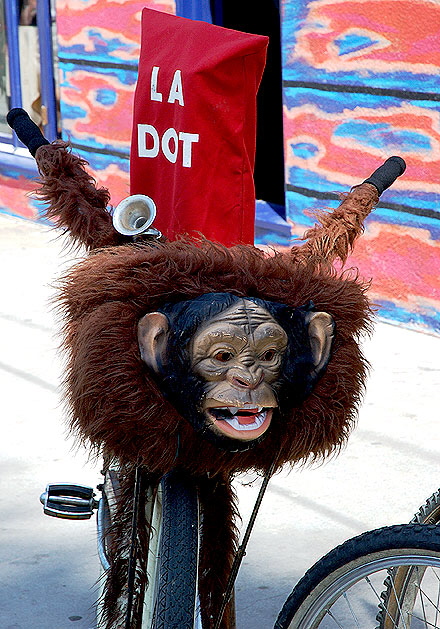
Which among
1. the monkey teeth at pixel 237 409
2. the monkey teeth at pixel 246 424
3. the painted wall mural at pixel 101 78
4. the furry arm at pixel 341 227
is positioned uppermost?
the painted wall mural at pixel 101 78

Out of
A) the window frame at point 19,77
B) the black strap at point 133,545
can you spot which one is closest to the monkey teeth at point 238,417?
the black strap at point 133,545

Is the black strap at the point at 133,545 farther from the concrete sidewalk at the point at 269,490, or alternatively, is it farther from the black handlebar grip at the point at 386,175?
the black handlebar grip at the point at 386,175

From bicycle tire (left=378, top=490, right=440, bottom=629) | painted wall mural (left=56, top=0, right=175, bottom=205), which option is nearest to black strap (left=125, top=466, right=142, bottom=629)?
bicycle tire (left=378, top=490, right=440, bottom=629)

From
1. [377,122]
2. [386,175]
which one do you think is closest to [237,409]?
[386,175]

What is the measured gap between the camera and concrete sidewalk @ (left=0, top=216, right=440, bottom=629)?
8.84ft

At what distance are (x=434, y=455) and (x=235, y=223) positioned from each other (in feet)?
6.09

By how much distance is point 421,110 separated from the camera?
15.2ft

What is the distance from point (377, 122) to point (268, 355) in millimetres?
3459

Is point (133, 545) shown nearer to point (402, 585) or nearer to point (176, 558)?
point (176, 558)

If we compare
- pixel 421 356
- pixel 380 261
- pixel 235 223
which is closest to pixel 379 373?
pixel 421 356

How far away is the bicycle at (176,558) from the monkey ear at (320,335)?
214 millimetres

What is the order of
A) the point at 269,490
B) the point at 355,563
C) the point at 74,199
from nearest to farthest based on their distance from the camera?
the point at 355,563, the point at 74,199, the point at 269,490

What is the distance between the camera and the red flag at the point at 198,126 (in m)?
1.86

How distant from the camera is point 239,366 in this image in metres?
1.62
